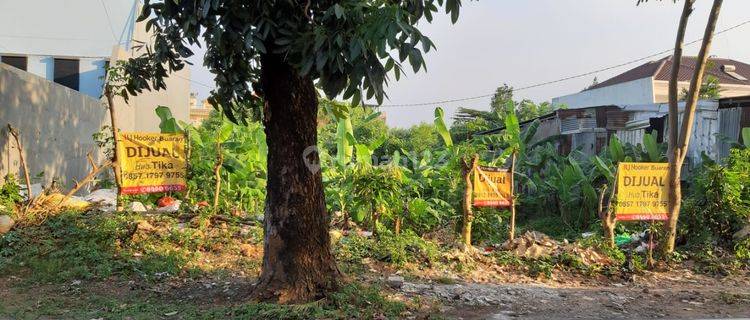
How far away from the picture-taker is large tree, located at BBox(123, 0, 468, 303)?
378 cm

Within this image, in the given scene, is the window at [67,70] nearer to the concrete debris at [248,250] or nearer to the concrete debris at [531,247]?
the concrete debris at [248,250]

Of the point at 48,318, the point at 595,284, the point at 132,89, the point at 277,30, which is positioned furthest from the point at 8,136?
the point at 595,284

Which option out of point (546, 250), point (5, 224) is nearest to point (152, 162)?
point (5, 224)

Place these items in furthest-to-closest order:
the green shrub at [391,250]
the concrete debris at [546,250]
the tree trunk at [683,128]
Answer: the tree trunk at [683,128] → the concrete debris at [546,250] → the green shrub at [391,250]

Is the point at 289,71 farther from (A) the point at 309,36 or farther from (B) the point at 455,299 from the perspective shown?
(B) the point at 455,299

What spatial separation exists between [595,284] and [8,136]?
820 cm

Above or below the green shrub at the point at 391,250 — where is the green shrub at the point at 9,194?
above

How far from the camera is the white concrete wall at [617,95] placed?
29.7m

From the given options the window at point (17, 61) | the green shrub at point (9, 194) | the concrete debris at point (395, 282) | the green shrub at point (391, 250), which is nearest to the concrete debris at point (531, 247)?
the green shrub at point (391, 250)

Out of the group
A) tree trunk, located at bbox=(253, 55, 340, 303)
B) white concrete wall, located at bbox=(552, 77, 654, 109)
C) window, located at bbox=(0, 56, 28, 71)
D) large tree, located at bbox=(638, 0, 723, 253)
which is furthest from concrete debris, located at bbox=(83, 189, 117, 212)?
white concrete wall, located at bbox=(552, 77, 654, 109)

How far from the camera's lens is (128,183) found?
7266mm

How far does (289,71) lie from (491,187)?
3.96 metres

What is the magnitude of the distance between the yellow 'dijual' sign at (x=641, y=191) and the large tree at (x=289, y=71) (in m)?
4.36

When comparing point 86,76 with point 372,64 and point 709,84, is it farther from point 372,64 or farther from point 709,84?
point 709,84
